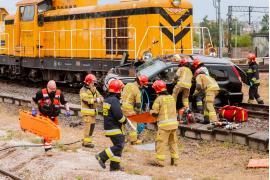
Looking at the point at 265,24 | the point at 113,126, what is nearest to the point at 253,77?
the point at 113,126

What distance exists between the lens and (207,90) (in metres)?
12.4

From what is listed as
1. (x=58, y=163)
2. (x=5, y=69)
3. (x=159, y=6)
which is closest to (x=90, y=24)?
(x=159, y=6)

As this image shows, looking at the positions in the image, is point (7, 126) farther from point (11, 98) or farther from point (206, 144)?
point (206, 144)

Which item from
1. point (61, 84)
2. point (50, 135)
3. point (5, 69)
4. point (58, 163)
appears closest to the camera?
point (58, 163)

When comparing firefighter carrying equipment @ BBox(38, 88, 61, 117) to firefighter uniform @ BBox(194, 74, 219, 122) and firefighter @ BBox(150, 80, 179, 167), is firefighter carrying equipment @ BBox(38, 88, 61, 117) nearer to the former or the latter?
firefighter @ BBox(150, 80, 179, 167)

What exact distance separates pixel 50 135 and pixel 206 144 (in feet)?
10.9

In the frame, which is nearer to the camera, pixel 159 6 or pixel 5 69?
pixel 159 6

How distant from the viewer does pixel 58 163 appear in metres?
9.24

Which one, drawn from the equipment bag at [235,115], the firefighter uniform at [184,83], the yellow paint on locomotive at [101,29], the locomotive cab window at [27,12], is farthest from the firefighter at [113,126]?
the locomotive cab window at [27,12]

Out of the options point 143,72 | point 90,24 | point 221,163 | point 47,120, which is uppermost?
point 90,24

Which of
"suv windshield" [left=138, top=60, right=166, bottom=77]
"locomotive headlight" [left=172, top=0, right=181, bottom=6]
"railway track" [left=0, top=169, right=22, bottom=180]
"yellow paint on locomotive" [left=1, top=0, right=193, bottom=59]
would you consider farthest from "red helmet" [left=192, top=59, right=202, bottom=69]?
"railway track" [left=0, top=169, right=22, bottom=180]

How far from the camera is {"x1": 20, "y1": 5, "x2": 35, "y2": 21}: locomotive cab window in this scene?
2125 cm

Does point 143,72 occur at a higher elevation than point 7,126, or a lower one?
higher

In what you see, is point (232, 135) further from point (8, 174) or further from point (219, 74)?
point (8, 174)
